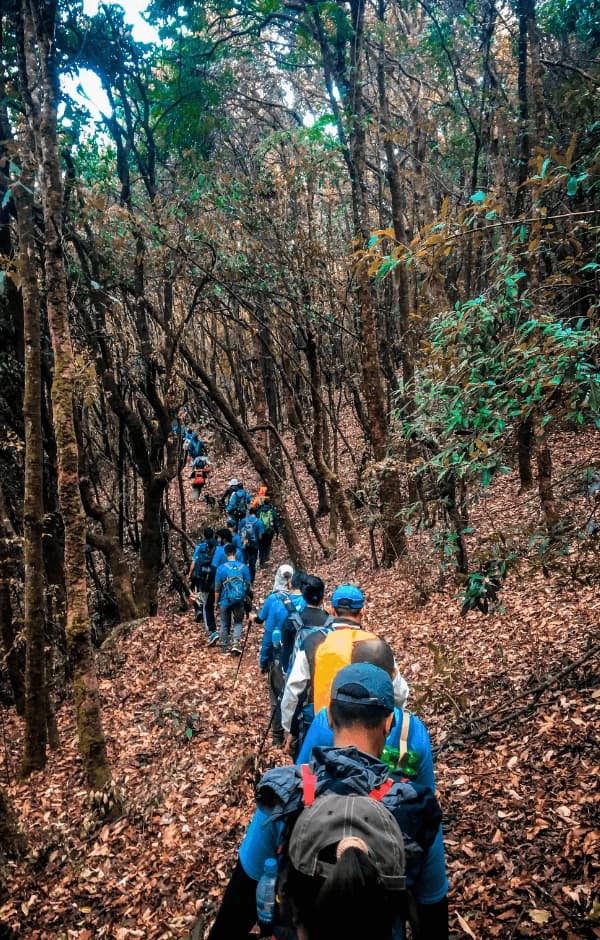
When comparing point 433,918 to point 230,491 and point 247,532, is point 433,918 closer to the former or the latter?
point 247,532

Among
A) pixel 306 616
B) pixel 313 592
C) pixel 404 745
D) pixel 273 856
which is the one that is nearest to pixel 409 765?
pixel 404 745

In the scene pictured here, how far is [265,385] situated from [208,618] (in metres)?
12.4

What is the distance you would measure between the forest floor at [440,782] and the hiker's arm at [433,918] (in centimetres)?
134

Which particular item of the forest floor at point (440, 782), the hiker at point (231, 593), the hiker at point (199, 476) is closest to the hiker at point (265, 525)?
the hiker at point (231, 593)

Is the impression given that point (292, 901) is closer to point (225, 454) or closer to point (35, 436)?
point (35, 436)

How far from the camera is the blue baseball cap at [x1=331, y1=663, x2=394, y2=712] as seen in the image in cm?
233

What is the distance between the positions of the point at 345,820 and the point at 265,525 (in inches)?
554

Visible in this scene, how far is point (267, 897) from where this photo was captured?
2.09m

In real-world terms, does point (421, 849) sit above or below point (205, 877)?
above

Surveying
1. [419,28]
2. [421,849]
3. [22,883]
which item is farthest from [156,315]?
[419,28]

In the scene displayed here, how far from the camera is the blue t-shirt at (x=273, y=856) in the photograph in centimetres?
234

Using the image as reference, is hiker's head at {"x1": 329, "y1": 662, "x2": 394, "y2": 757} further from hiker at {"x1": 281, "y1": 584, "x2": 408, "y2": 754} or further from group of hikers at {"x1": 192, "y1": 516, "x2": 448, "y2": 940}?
hiker at {"x1": 281, "y1": 584, "x2": 408, "y2": 754}

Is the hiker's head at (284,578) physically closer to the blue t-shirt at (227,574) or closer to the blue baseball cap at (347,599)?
the blue t-shirt at (227,574)

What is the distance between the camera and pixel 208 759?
258 inches
